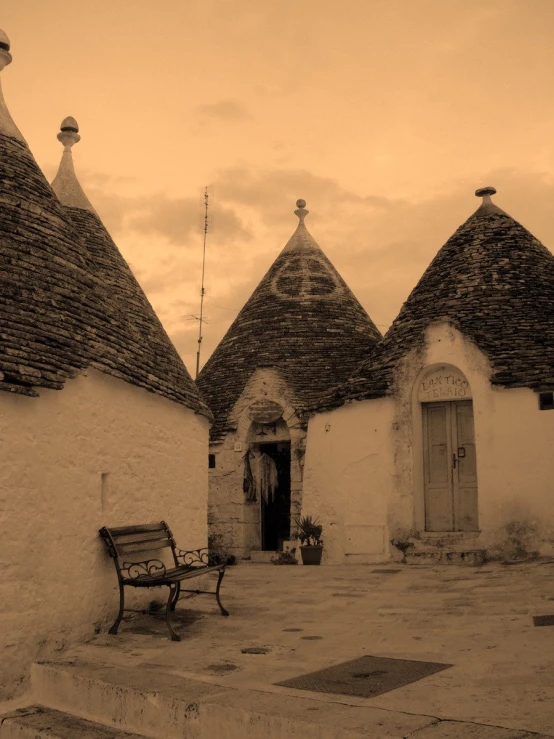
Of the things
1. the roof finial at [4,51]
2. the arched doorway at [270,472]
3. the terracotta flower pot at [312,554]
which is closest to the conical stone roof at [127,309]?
the roof finial at [4,51]

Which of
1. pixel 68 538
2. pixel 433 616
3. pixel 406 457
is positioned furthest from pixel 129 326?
pixel 406 457

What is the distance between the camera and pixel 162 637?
639cm

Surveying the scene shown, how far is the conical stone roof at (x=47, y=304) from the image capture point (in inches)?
234

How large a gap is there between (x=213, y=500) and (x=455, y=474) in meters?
5.03

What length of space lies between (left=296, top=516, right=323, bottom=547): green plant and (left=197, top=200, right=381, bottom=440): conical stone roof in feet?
8.69

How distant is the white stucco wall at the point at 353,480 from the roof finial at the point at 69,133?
559 centimetres

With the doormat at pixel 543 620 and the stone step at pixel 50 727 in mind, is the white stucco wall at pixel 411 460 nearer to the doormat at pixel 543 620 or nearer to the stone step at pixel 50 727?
the doormat at pixel 543 620

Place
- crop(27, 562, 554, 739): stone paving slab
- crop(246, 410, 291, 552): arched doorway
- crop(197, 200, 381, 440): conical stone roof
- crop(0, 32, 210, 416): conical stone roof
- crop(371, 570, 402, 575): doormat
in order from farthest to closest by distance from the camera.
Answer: crop(197, 200, 381, 440): conical stone roof < crop(246, 410, 291, 552): arched doorway < crop(371, 570, 402, 575): doormat < crop(0, 32, 210, 416): conical stone roof < crop(27, 562, 554, 739): stone paving slab

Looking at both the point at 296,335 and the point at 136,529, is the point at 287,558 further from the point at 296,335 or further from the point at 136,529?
the point at 136,529

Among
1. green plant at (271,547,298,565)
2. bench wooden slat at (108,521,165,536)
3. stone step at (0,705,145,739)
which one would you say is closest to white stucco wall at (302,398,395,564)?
green plant at (271,547,298,565)

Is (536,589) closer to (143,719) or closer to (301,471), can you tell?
(143,719)

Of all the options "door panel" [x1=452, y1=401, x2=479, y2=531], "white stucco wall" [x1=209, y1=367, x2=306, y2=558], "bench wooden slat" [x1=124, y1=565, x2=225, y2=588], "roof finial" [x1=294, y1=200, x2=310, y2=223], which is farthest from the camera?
"roof finial" [x1=294, y1=200, x2=310, y2=223]

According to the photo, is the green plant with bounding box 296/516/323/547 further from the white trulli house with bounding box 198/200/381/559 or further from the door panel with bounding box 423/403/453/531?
the door panel with bounding box 423/403/453/531

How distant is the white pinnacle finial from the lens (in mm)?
11453
